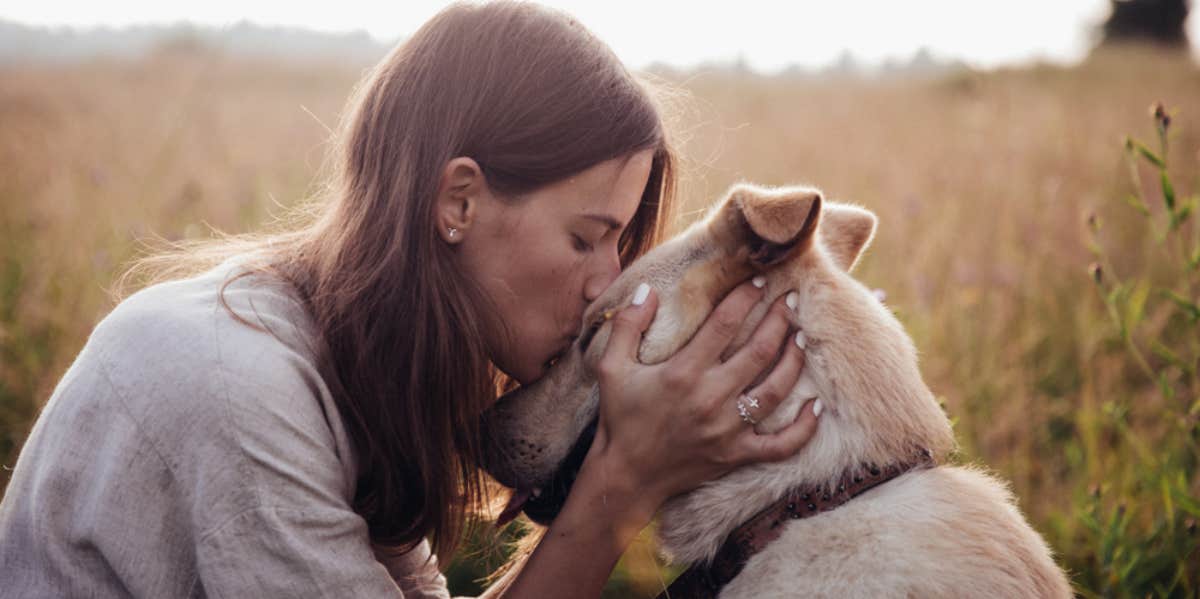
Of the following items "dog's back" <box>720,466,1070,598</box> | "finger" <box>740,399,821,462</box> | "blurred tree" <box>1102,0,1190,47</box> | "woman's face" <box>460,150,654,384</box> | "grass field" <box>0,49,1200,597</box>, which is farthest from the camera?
"blurred tree" <box>1102,0,1190,47</box>

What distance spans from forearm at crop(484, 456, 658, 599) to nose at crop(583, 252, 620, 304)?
0.47 m

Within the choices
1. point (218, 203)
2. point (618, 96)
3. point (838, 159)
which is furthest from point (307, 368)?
point (838, 159)

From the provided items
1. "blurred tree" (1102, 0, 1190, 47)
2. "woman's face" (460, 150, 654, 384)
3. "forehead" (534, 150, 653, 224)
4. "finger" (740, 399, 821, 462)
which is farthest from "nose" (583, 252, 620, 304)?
"blurred tree" (1102, 0, 1190, 47)

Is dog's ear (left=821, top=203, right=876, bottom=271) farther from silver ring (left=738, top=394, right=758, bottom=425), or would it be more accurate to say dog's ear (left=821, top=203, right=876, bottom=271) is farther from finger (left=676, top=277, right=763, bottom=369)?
silver ring (left=738, top=394, right=758, bottom=425)

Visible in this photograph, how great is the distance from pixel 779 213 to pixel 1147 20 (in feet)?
136

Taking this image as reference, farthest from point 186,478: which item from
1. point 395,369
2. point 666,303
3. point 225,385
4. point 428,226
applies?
point 666,303

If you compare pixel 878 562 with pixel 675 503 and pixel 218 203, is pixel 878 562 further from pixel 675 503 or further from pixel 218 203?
pixel 218 203

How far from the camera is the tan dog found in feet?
6.07

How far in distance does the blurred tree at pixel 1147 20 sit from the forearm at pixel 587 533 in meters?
38.9

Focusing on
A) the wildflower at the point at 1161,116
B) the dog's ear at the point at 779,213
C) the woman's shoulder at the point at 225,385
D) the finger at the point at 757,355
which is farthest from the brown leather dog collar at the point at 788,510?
the wildflower at the point at 1161,116

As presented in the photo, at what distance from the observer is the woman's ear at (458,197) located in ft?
6.84

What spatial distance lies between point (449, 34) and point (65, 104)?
10.6 metres

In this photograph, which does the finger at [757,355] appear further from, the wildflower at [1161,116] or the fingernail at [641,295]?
the wildflower at [1161,116]

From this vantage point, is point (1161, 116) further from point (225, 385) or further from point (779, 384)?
point (225, 385)
